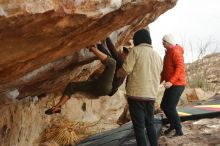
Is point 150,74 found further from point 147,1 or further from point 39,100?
point 39,100

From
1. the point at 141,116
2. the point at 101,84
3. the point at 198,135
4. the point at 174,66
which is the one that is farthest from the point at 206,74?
the point at 141,116

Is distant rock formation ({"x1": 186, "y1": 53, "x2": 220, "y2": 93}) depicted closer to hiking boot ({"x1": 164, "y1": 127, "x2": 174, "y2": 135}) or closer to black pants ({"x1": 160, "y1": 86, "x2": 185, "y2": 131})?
hiking boot ({"x1": 164, "y1": 127, "x2": 174, "y2": 135})

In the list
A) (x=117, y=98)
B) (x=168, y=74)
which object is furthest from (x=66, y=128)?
(x=168, y=74)

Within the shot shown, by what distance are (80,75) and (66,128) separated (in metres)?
1.79

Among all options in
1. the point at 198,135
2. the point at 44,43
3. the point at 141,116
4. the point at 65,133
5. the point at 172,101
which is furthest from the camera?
the point at 65,133

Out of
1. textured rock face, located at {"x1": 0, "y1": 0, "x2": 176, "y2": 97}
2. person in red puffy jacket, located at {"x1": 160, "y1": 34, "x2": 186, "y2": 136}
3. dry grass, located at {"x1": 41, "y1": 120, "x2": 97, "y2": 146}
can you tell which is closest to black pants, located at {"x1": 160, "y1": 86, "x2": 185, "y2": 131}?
person in red puffy jacket, located at {"x1": 160, "y1": 34, "x2": 186, "y2": 136}

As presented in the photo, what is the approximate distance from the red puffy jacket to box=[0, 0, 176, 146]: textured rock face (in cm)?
74

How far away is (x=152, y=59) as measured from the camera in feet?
23.2

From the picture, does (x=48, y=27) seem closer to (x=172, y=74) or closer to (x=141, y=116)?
(x=141, y=116)

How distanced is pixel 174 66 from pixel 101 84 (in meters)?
1.21

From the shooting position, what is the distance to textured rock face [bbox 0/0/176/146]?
459cm

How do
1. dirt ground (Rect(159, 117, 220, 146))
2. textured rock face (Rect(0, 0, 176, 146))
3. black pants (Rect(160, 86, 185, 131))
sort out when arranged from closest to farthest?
textured rock face (Rect(0, 0, 176, 146))
black pants (Rect(160, 86, 185, 131))
dirt ground (Rect(159, 117, 220, 146))

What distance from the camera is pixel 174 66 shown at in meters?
7.89

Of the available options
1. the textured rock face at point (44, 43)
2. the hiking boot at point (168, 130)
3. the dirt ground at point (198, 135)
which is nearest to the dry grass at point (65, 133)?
the textured rock face at point (44, 43)
